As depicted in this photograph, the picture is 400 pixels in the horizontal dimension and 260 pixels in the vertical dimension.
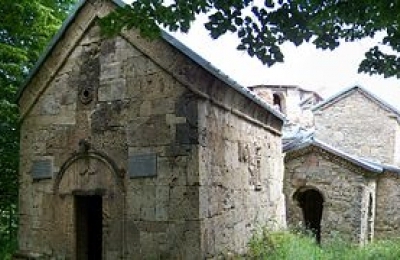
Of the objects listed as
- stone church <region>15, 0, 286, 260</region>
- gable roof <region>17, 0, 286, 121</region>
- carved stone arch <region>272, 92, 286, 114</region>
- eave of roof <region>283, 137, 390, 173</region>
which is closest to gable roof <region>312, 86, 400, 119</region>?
carved stone arch <region>272, 92, 286, 114</region>

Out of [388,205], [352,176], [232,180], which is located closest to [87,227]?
[232,180]

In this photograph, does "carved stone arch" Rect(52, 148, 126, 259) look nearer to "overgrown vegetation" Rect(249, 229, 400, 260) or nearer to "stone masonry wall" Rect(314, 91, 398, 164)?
"overgrown vegetation" Rect(249, 229, 400, 260)

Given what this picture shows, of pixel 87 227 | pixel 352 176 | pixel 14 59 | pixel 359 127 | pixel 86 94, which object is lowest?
pixel 87 227

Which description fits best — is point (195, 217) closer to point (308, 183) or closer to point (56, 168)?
point (56, 168)

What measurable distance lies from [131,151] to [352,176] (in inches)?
329

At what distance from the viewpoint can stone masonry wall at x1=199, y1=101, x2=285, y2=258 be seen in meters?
6.96

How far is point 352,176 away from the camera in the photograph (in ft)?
44.2

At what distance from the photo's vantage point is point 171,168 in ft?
22.9

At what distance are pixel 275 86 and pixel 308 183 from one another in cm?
1286

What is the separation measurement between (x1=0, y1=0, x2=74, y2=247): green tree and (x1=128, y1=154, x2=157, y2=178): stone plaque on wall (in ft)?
13.5

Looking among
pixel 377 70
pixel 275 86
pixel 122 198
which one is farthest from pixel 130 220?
pixel 275 86

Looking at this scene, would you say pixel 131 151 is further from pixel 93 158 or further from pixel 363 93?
pixel 363 93

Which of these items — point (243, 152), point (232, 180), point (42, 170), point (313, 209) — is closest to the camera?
point (232, 180)

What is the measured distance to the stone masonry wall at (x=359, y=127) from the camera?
20.5 meters
